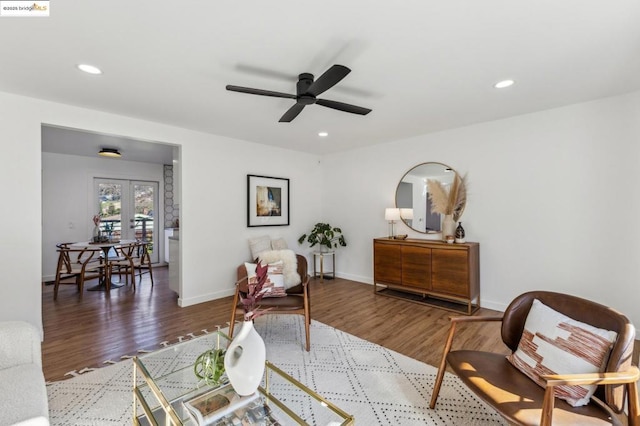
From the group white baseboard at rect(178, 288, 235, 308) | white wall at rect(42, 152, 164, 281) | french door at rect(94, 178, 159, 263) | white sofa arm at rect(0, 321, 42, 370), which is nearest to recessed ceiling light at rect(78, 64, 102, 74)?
white sofa arm at rect(0, 321, 42, 370)

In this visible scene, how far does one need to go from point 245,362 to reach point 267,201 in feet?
12.1

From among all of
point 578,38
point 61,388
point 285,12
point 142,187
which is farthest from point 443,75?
point 142,187

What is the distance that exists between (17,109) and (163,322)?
8.43ft

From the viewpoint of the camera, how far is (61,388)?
6.92 feet

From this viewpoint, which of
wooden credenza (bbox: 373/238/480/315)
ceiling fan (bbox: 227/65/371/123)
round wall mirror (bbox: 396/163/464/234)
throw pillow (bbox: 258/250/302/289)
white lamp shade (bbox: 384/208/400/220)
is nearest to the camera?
ceiling fan (bbox: 227/65/371/123)

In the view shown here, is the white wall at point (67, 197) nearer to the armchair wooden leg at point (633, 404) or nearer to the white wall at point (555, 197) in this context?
the white wall at point (555, 197)

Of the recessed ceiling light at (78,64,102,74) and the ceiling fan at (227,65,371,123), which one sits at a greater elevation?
the recessed ceiling light at (78,64,102,74)

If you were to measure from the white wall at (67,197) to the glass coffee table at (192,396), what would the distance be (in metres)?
5.22

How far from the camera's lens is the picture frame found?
4.73 metres

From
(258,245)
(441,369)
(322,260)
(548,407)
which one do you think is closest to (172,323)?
(258,245)

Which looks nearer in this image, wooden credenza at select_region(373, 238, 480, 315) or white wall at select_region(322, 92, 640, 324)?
white wall at select_region(322, 92, 640, 324)

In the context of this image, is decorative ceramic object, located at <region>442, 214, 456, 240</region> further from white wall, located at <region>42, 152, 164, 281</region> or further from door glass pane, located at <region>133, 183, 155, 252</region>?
white wall, located at <region>42, 152, 164, 281</region>

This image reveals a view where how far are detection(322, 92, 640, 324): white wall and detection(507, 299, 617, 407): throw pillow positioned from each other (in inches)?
80.9

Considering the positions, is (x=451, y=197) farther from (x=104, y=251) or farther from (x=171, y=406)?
(x=104, y=251)
